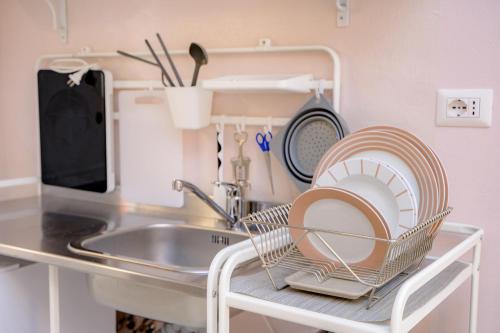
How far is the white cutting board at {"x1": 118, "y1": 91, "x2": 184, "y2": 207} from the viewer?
1.85 m

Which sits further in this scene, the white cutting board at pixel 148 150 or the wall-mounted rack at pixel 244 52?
the white cutting board at pixel 148 150

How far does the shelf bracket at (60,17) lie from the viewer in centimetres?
208

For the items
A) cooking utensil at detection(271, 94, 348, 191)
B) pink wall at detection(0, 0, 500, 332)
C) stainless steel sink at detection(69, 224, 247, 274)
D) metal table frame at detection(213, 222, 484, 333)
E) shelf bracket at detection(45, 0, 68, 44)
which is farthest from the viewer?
shelf bracket at detection(45, 0, 68, 44)

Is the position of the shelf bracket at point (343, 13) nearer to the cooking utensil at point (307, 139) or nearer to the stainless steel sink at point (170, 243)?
the cooking utensil at point (307, 139)

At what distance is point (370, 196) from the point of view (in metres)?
1.23

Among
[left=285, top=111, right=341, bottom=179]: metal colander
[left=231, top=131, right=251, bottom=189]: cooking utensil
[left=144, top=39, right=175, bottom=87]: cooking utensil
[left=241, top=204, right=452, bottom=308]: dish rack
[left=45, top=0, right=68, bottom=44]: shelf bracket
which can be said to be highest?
[left=45, top=0, right=68, bottom=44]: shelf bracket

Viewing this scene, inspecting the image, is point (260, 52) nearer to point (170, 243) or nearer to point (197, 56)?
point (197, 56)

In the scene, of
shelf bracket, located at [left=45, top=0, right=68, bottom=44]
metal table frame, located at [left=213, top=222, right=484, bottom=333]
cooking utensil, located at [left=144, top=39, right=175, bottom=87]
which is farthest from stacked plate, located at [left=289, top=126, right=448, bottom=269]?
shelf bracket, located at [left=45, top=0, right=68, bottom=44]

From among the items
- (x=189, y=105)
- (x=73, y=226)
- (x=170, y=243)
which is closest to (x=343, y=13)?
(x=189, y=105)

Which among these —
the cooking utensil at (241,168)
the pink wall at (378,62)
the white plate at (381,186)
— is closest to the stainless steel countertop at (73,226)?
the cooking utensil at (241,168)

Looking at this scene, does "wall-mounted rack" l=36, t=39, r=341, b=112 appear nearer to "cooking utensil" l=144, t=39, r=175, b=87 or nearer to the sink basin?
"cooking utensil" l=144, t=39, r=175, b=87

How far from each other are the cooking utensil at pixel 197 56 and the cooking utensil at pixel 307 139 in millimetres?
311

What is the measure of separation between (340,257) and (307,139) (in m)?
0.51

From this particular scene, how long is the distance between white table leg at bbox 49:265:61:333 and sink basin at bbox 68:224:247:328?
0.08 meters
